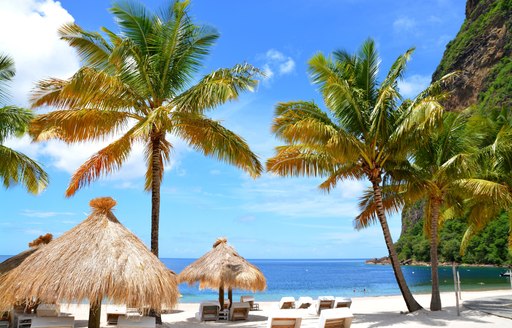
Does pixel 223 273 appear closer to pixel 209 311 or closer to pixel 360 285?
pixel 209 311

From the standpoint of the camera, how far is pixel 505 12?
70.8m

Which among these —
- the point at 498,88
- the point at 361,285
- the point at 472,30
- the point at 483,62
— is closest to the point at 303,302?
the point at 361,285

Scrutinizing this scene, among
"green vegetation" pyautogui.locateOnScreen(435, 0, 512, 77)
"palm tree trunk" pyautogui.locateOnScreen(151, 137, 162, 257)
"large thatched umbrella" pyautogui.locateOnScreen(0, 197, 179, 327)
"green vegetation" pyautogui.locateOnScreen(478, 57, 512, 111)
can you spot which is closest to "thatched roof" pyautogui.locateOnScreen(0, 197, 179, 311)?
"large thatched umbrella" pyautogui.locateOnScreen(0, 197, 179, 327)

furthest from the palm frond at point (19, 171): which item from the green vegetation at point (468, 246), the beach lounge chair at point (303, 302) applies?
the green vegetation at point (468, 246)

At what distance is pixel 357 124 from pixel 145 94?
5.48 m

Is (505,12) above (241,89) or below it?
above

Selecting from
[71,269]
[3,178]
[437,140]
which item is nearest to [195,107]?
[71,269]

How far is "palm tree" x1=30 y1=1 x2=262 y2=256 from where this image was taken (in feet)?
34.3

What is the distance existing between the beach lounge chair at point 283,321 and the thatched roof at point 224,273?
448 cm

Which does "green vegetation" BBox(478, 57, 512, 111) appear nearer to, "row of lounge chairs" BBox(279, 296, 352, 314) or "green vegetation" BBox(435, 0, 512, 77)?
"green vegetation" BBox(435, 0, 512, 77)

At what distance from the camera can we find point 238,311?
13.2m

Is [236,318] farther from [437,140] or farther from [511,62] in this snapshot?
[511,62]

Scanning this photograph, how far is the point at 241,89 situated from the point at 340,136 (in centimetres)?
272

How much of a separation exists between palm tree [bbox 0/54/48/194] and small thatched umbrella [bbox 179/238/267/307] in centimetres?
476
